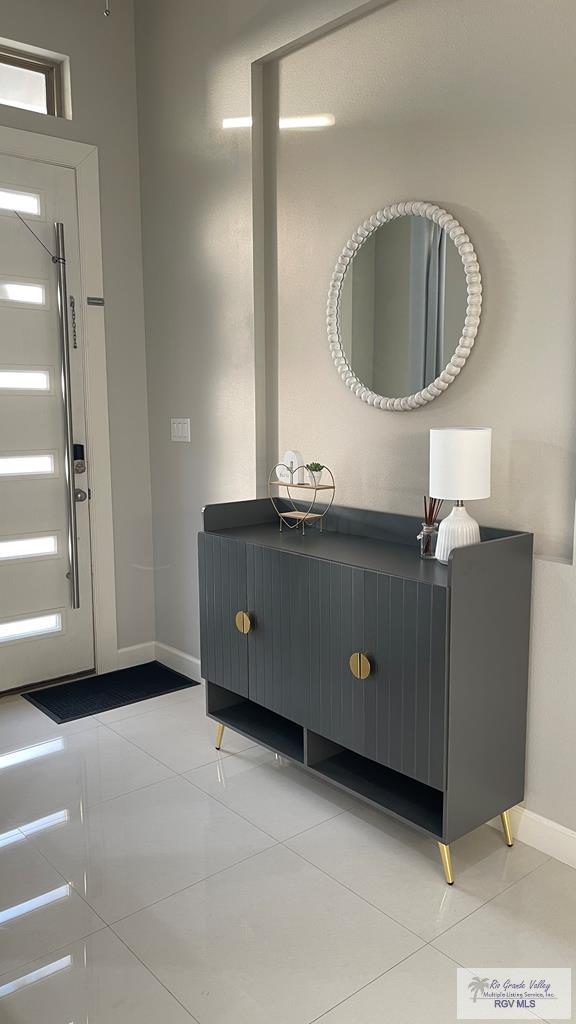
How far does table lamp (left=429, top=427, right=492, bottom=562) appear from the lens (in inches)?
83.1

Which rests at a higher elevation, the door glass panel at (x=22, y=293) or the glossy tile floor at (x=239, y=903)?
the door glass panel at (x=22, y=293)

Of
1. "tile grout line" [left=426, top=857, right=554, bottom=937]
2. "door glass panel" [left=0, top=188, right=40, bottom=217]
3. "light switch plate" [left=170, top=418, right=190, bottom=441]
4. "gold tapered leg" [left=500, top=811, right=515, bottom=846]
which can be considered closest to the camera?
"tile grout line" [left=426, top=857, right=554, bottom=937]

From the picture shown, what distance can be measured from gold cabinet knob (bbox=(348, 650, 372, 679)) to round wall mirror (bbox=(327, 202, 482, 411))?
835 millimetres

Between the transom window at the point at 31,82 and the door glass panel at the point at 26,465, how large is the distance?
1492 millimetres

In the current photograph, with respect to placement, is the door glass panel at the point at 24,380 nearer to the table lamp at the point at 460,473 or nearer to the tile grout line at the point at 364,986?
the table lamp at the point at 460,473

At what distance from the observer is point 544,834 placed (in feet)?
7.40

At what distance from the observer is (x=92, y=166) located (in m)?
3.52

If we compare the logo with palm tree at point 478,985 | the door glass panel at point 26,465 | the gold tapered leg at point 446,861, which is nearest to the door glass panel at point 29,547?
the door glass panel at point 26,465

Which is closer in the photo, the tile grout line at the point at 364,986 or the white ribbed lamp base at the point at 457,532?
the tile grout line at the point at 364,986

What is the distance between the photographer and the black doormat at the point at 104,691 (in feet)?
11.0

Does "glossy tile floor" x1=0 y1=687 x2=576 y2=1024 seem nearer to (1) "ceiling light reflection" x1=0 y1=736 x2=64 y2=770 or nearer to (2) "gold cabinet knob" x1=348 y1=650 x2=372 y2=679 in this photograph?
(1) "ceiling light reflection" x1=0 y1=736 x2=64 y2=770

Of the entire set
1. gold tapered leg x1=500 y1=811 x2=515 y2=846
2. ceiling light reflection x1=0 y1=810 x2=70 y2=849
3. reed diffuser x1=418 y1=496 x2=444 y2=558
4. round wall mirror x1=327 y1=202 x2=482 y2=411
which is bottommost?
ceiling light reflection x1=0 y1=810 x2=70 y2=849

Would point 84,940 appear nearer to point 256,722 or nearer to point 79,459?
point 256,722

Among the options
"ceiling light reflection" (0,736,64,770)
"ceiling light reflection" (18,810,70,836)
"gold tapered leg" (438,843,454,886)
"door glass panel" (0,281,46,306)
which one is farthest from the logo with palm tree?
"door glass panel" (0,281,46,306)
